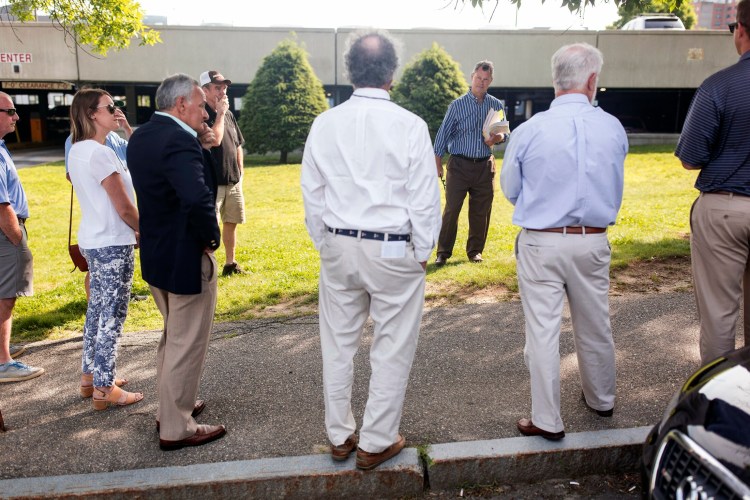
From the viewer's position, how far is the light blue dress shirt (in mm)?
3482

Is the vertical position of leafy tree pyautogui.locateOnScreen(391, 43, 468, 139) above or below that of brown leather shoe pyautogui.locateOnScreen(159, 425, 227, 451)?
above

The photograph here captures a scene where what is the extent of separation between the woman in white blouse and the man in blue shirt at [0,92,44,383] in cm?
79

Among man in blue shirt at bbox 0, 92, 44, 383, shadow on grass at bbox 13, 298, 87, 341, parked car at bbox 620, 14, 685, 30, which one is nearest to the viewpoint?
man in blue shirt at bbox 0, 92, 44, 383

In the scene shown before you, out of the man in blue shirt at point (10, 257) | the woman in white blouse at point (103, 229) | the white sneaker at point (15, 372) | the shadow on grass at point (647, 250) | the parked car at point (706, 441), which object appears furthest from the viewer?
the shadow on grass at point (647, 250)

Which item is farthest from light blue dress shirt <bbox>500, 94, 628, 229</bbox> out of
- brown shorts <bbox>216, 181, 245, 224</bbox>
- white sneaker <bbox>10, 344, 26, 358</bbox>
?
brown shorts <bbox>216, 181, 245, 224</bbox>

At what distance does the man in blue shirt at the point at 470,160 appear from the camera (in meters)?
7.50

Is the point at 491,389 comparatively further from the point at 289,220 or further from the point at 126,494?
the point at 289,220

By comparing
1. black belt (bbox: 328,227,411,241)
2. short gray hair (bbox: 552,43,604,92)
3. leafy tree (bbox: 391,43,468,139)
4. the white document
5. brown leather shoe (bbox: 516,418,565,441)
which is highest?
leafy tree (bbox: 391,43,468,139)

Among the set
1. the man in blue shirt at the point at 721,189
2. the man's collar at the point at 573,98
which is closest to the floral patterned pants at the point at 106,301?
the man's collar at the point at 573,98

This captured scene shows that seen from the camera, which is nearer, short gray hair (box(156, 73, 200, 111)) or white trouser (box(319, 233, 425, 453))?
white trouser (box(319, 233, 425, 453))

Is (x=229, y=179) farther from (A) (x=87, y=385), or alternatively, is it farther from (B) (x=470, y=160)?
(A) (x=87, y=385)

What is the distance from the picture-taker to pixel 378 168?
318 centimetres

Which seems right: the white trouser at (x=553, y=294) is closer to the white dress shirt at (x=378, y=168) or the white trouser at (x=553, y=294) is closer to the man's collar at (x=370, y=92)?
the white dress shirt at (x=378, y=168)

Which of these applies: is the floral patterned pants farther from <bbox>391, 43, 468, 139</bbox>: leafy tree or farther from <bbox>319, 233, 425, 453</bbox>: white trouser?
<bbox>391, 43, 468, 139</bbox>: leafy tree
